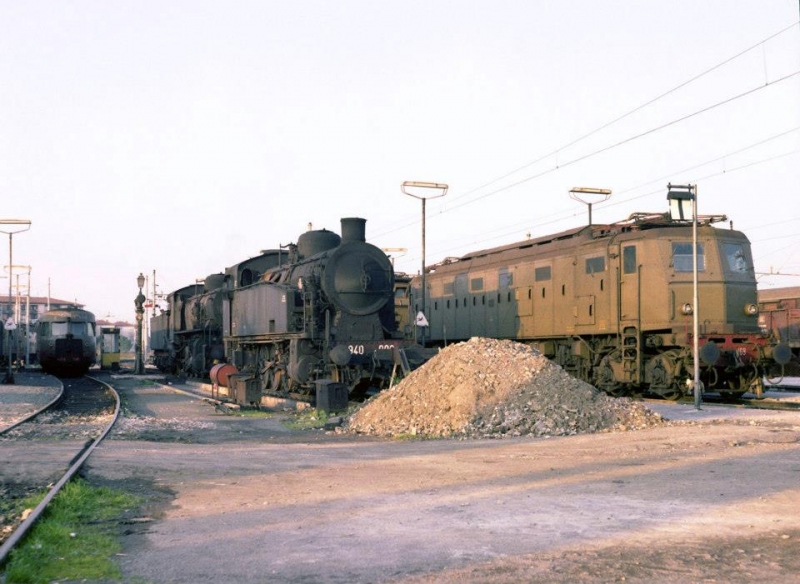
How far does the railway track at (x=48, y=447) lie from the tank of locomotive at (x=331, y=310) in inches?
187

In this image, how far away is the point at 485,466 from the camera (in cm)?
1201

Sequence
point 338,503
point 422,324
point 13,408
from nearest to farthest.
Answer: point 338,503, point 13,408, point 422,324

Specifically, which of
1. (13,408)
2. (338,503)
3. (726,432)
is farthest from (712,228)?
(13,408)

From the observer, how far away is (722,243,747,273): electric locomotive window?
21.6 m

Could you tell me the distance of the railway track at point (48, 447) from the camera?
8.28 meters

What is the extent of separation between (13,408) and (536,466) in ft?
56.6

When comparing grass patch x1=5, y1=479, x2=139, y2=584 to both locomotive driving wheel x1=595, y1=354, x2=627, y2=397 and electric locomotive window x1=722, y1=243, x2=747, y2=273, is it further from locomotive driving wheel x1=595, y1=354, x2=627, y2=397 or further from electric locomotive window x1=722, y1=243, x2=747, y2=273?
electric locomotive window x1=722, y1=243, x2=747, y2=273

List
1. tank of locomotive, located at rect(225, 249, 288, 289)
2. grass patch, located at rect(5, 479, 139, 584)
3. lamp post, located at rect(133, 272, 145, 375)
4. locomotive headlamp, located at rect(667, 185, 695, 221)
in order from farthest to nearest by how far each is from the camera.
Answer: lamp post, located at rect(133, 272, 145, 375)
tank of locomotive, located at rect(225, 249, 288, 289)
locomotive headlamp, located at rect(667, 185, 695, 221)
grass patch, located at rect(5, 479, 139, 584)

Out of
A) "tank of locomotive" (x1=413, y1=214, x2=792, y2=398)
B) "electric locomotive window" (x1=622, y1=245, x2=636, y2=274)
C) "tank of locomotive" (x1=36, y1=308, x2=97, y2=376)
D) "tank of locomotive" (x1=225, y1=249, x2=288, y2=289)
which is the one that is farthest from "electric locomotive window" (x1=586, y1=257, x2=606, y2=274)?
"tank of locomotive" (x1=36, y1=308, x2=97, y2=376)

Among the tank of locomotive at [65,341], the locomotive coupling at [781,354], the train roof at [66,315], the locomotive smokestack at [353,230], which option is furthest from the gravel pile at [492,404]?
the train roof at [66,315]

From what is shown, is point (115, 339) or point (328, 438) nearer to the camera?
point (328, 438)

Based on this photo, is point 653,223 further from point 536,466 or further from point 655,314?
point 536,466

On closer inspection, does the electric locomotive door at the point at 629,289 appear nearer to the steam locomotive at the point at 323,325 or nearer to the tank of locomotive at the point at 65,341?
the steam locomotive at the point at 323,325

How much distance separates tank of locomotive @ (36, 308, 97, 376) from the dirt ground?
31.4m
